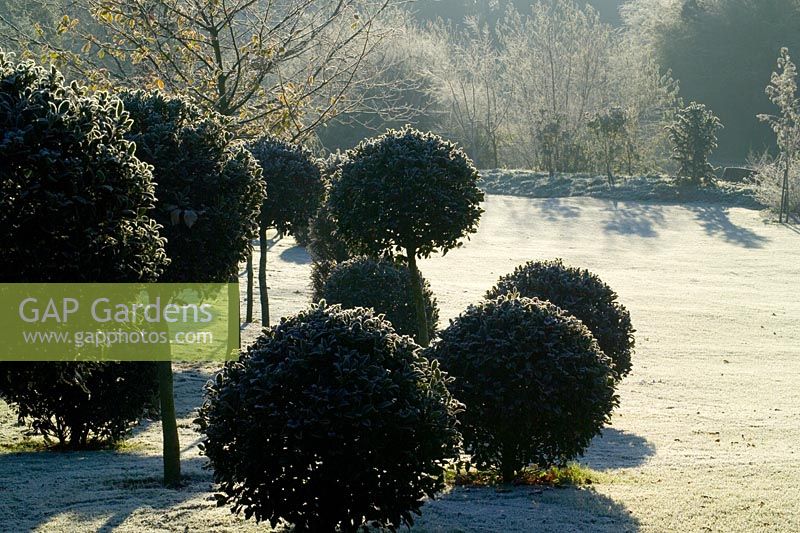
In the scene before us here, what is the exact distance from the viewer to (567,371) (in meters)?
7.73

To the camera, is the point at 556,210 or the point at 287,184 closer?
the point at 287,184

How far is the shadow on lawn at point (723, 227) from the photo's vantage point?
29.2 meters

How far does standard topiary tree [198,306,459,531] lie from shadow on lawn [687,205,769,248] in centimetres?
2512

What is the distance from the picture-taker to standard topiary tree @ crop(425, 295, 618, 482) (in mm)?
7582

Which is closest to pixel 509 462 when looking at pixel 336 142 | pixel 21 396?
pixel 21 396

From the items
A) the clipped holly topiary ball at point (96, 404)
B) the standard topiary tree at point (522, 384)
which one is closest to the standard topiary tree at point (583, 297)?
the standard topiary tree at point (522, 384)

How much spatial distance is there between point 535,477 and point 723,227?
84.3 ft

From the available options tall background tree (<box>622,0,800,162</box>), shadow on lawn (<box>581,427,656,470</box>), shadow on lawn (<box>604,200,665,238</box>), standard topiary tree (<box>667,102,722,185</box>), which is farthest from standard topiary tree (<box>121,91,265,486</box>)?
tall background tree (<box>622,0,800,162</box>)

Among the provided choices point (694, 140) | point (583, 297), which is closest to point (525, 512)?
point (583, 297)

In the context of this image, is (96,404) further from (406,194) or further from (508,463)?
(406,194)

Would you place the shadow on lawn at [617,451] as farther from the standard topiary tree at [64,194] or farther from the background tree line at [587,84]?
the background tree line at [587,84]

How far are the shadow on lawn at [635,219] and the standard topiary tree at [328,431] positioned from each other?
2623 cm

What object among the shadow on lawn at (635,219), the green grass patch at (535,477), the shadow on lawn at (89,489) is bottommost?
the green grass patch at (535,477)

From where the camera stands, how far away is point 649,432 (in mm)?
10977
